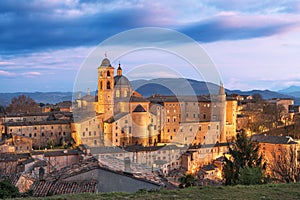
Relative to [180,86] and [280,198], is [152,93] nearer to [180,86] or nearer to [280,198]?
[180,86]

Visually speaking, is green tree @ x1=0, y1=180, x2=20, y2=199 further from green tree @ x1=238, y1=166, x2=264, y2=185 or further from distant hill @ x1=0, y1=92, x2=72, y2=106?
distant hill @ x1=0, y1=92, x2=72, y2=106

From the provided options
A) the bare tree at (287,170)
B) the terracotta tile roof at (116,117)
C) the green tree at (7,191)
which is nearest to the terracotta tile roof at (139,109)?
the terracotta tile roof at (116,117)

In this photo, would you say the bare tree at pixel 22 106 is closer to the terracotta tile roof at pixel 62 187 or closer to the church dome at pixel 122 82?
the church dome at pixel 122 82

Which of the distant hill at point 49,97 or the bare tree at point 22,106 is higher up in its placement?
the distant hill at point 49,97

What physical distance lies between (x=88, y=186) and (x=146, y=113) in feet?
86.9

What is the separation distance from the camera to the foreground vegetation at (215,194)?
8.08 metres

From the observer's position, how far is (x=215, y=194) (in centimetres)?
837

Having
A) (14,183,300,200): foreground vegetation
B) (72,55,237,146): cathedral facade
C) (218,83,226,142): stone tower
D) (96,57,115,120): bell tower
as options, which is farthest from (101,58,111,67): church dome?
(14,183,300,200): foreground vegetation

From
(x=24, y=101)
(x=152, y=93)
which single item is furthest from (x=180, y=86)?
(x=24, y=101)

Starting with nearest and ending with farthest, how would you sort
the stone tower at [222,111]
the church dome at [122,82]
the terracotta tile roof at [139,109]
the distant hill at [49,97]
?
1. the terracotta tile roof at [139,109]
2. the church dome at [122,82]
3. the stone tower at [222,111]
4. the distant hill at [49,97]

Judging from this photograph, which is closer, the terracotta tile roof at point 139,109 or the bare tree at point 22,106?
the terracotta tile roof at point 139,109

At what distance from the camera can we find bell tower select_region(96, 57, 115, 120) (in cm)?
3700

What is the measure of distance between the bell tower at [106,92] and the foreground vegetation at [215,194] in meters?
28.6

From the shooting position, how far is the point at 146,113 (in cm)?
3712
